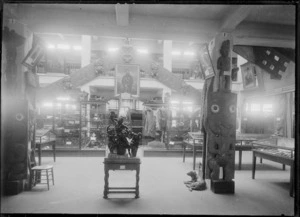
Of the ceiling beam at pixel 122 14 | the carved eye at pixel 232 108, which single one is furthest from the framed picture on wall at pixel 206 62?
the ceiling beam at pixel 122 14

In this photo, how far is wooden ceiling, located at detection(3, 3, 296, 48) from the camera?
4855mm

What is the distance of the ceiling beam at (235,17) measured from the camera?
4.48m

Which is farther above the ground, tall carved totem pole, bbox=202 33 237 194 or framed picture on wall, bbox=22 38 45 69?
framed picture on wall, bbox=22 38 45 69

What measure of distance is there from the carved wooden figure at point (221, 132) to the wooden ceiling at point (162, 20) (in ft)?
5.09

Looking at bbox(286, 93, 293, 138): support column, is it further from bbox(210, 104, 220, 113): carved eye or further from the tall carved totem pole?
bbox(210, 104, 220, 113): carved eye

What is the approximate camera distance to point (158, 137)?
12.6m

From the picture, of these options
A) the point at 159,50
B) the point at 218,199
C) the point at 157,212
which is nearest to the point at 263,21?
the point at 218,199

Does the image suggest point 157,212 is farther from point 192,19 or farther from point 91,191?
point 192,19

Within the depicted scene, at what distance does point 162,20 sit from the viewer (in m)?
5.30

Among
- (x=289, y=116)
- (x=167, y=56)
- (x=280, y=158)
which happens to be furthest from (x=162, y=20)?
(x=167, y=56)

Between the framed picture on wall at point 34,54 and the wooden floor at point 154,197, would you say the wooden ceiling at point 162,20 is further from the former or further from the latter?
the wooden floor at point 154,197

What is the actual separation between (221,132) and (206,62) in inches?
64.3

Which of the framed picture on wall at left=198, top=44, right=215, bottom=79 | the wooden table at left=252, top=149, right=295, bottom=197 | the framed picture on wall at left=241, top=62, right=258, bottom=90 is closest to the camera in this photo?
the wooden table at left=252, top=149, right=295, bottom=197

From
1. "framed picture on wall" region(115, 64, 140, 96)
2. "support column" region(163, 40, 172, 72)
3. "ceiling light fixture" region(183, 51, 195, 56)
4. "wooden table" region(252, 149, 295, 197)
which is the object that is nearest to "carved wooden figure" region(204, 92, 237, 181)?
"wooden table" region(252, 149, 295, 197)
